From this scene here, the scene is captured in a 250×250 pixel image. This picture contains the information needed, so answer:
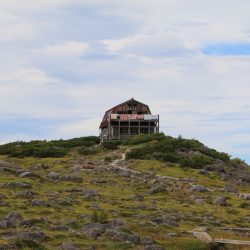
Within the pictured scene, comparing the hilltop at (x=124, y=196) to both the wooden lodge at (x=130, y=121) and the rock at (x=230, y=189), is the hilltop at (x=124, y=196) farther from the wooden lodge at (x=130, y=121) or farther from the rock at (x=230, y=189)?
the wooden lodge at (x=130, y=121)

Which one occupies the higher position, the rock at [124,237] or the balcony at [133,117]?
the balcony at [133,117]

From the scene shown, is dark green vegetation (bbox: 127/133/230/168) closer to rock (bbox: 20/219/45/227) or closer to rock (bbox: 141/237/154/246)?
rock (bbox: 20/219/45/227)

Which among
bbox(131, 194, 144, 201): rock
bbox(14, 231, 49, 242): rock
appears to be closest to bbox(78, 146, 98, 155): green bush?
bbox(131, 194, 144, 201): rock

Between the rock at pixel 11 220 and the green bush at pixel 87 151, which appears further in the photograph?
the green bush at pixel 87 151

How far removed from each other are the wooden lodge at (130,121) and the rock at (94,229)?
7479 centimetres

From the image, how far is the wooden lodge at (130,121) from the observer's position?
10700 centimetres

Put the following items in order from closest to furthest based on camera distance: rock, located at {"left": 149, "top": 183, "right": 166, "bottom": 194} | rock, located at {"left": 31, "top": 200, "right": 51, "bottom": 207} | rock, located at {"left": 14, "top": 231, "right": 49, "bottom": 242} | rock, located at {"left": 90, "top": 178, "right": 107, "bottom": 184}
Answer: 1. rock, located at {"left": 14, "top": 231, "right": 49, "bottom": 242}
2. rock, located at {"left": 31, "top": 200, "right": 51, "bottom": 207}
3. rock, located at {"left": 149, "top": 183, "right": 166, "bottom": 194}
4. rock, located at {"left": 90, "top": 178, "right": 107, "bottom": 184}

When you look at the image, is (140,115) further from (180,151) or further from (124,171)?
(124,171)

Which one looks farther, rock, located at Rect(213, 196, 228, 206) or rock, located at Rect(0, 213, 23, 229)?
rock, located at Rect(213, 196, 228, 206)

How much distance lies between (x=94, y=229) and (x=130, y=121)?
77.4m

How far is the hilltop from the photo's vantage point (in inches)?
1145

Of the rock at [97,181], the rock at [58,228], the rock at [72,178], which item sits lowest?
the rock at [58,228]

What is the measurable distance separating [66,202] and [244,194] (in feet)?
77.0

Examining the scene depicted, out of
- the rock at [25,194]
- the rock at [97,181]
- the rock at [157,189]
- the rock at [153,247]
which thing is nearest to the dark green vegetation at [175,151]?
the rock at [97,181]
